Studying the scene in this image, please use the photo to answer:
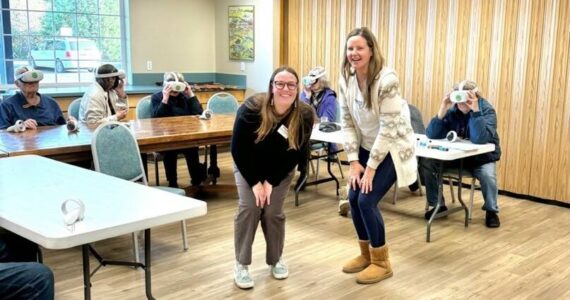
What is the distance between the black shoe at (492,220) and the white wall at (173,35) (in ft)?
15.0

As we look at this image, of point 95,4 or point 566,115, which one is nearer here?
point 566,115

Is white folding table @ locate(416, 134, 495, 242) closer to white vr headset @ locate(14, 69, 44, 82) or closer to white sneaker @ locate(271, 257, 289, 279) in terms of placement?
white sneaker @ locate(271, 257, 289, 279)

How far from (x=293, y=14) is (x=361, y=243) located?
4.22m

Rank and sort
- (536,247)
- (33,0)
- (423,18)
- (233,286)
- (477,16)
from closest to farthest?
(233,286) < (536,247) < (477,16) < (423,18) < (33,0)

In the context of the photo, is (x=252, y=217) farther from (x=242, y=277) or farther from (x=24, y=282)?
(x=24, y=282)

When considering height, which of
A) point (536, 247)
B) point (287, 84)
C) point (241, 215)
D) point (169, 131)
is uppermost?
point (287, 84)

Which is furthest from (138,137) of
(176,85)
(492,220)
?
(492,220)

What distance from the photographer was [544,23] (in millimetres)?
4621

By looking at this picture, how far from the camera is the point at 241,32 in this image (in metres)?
7.20

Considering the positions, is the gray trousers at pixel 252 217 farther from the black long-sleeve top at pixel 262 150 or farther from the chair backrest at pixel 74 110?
the chair backrest at pixel 74 110

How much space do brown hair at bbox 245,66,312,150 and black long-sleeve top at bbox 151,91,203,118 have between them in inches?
91.0

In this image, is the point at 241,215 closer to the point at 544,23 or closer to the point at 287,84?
A: the point at 287,84

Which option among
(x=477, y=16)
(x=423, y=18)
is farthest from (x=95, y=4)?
(x=477, y=16)

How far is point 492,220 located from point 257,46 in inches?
154
